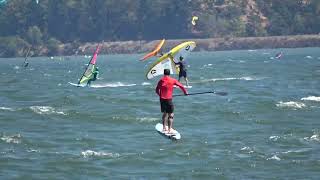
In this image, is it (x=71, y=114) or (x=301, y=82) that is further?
(x=301, y=82)

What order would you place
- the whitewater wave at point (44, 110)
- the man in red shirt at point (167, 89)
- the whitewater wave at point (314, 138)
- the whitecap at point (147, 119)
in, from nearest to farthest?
1. the man in red shirt at point (167, 89)
2. the whitewater wave at point (314, 138)
3. the whitecap at point (147, 119)
4. the whitewater wave at point (44, 110)

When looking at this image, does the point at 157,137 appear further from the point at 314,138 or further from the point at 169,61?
the point at 169,61

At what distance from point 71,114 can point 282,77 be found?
30485 mm

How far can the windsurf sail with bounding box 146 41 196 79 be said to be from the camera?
41.8 m

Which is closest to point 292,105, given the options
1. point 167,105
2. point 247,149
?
point 247,149

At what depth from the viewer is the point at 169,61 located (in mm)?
46125

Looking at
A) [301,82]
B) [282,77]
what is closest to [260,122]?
[301,82]

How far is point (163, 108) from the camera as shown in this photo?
2864 centimetres

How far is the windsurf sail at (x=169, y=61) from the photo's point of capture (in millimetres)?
41844

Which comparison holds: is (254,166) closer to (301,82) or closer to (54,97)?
(54,97)

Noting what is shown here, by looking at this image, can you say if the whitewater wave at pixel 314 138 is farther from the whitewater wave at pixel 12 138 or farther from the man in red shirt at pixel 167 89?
the whitewater wave at pixel 12 138

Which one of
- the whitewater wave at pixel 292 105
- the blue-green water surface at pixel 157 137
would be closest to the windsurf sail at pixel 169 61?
the blue-green water surface at pixel 157 137

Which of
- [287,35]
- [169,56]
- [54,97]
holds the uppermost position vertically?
[169,56]

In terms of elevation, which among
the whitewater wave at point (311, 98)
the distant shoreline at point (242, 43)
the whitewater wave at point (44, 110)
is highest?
the whitewater wave at point (44, 110)
